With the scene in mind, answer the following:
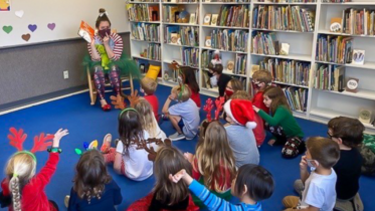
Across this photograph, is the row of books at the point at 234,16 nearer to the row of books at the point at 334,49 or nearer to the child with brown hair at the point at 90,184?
the row of books at the point at 334,49

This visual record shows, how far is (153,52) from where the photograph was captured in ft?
18.8

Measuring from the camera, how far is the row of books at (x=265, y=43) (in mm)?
4156

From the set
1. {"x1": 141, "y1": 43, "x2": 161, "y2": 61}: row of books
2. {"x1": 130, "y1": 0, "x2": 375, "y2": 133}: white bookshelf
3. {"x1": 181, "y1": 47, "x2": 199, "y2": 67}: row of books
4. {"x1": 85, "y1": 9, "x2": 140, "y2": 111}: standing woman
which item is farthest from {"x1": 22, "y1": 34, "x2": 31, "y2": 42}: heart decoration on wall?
{"x1": 130, "y1": 0, "x2": 375, "y2": 133}: white bookshelf

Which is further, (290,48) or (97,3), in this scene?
(97,3)

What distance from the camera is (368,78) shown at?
12.2 ft

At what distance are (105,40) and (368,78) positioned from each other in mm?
3481

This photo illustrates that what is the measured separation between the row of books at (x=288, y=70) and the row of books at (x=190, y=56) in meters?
1.15

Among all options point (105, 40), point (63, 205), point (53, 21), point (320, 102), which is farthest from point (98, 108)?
point (320, 102)

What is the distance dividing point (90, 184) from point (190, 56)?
11.8 ft

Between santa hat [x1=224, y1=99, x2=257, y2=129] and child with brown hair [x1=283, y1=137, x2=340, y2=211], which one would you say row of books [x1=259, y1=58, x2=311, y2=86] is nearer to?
santa hat [x1=224, y1=99, x2=257, y2=129]

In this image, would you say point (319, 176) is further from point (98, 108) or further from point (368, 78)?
point (98, 108)

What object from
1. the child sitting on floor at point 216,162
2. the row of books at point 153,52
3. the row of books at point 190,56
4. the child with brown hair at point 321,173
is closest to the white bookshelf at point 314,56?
the row of books at point 190,56

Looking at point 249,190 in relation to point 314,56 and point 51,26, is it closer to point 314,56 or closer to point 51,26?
point 314,56

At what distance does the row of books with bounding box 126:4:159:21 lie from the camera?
5480 mm
